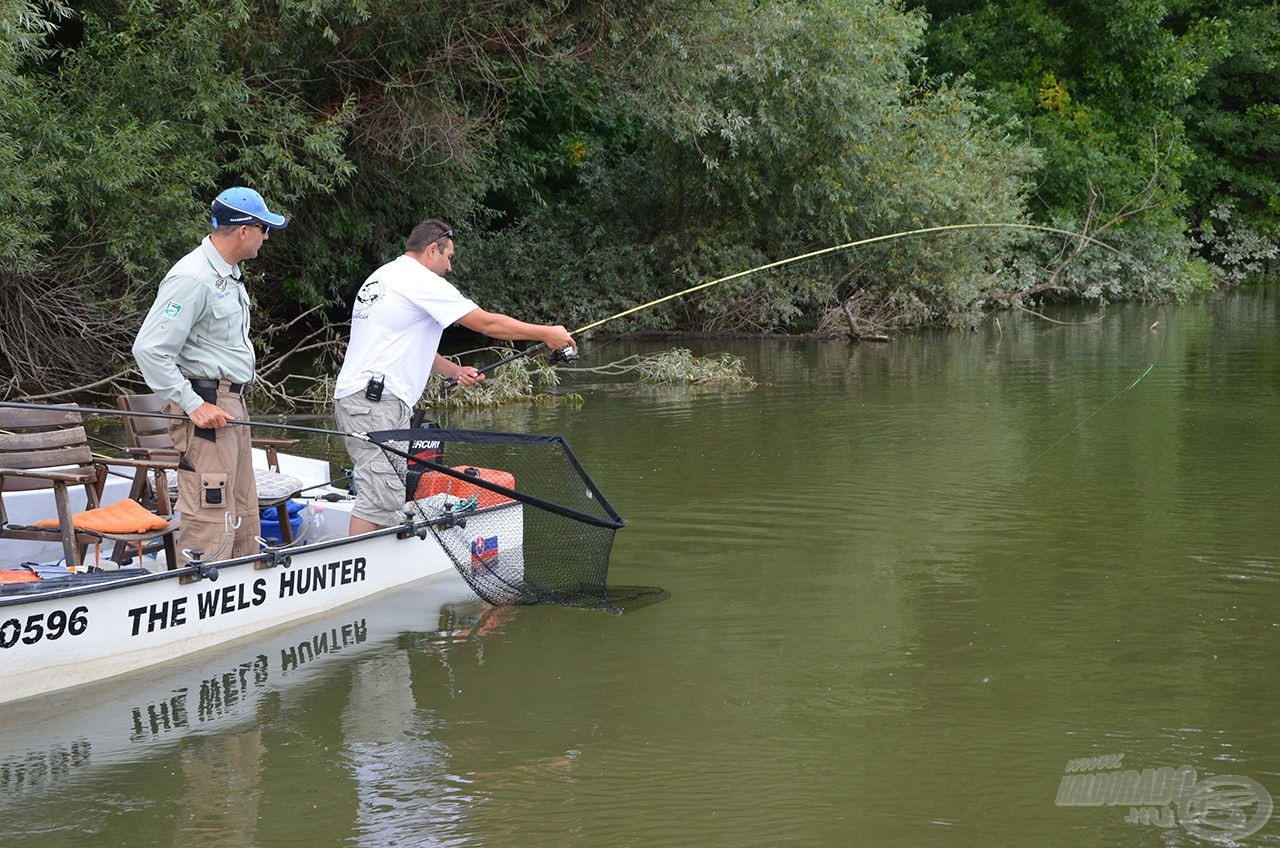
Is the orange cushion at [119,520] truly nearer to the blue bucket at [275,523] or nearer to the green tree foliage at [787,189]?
the blue bucket at [275,523]

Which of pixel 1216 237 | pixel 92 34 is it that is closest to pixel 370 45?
pixel 92 34

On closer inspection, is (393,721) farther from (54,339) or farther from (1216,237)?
(1216,237)

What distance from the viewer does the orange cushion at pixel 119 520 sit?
6664 millimetres

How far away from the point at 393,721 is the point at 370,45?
1241 centimetres

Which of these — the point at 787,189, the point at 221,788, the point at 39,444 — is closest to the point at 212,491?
the point at 39,444

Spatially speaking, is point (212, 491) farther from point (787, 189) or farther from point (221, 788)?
point (787, 189)

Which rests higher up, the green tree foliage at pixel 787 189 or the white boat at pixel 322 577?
the green tree foliage at pixel 787 189

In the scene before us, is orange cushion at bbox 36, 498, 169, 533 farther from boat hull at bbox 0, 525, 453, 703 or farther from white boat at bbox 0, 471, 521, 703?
boat hull at bbox 0, 525, 453, 703

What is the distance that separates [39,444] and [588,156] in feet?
62.4

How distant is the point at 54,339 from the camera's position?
15.2 metres

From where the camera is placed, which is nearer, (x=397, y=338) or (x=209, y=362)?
(x=209, y=362)

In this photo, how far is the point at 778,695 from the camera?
6.14m

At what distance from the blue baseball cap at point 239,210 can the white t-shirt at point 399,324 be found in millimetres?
740

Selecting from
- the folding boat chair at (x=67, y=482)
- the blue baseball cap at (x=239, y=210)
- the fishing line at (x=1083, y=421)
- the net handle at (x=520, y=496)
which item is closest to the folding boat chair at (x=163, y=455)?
the folding boat chair at (x=67, y=482)
